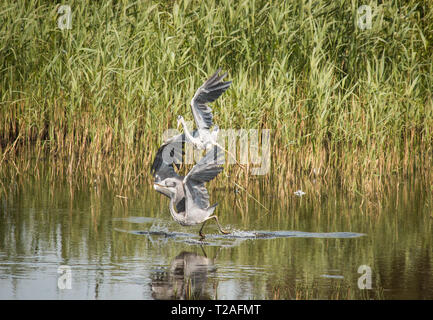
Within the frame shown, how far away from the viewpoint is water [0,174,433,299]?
6.83 metres

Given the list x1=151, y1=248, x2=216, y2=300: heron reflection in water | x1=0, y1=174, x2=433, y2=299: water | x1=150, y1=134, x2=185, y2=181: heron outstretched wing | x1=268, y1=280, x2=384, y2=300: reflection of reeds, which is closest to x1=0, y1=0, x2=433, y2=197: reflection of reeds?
x1=0, y1=174, x2=433, y2=299: water

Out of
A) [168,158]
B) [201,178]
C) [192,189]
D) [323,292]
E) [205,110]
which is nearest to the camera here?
[323,292]

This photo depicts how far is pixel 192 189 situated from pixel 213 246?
656 mm

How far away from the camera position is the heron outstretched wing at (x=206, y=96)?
9211mm

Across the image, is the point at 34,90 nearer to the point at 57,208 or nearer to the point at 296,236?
the point at 57,208

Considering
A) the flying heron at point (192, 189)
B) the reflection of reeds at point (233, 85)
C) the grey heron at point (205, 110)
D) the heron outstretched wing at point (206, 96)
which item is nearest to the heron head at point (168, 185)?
the flying heron at point (192, 189)

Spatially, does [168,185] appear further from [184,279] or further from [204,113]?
[184,279]

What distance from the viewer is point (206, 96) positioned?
930cm

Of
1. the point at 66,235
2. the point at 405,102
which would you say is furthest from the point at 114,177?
the point at 405,102

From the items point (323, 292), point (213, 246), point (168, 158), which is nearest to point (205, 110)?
point (168, 158)

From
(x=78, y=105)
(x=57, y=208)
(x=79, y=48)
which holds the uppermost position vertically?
(x=79, y=48)

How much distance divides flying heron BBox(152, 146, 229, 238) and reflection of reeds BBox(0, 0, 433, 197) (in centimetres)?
201
